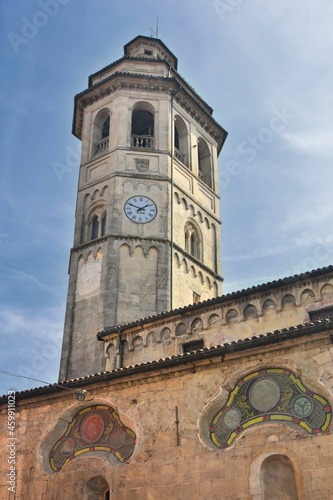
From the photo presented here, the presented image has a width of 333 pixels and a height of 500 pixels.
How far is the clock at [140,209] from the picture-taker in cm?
2445

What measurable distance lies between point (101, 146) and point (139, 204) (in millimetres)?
4533

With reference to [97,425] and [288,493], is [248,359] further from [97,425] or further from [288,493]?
[97,425]

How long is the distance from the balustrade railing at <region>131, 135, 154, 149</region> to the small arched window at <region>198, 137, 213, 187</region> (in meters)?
3.47

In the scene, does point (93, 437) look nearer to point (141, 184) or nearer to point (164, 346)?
point (164, 346)

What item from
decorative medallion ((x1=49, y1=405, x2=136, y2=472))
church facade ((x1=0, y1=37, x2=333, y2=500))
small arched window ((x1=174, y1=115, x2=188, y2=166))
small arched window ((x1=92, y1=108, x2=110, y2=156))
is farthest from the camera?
small arched window ((x1=174, y1=115, x2=188, y2=166))

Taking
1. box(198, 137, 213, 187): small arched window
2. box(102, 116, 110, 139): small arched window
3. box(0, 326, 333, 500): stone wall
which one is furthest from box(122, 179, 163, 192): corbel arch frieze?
box(0, 326, 333, 500): stone wall

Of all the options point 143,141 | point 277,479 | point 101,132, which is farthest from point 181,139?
point 277,479

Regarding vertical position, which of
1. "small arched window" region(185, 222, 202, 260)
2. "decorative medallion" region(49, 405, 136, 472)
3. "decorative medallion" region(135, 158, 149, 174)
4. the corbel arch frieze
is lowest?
"decorative medallion" region(49, 405, 136, 472)

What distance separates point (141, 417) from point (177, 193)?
14634 mm

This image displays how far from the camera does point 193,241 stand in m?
26.3

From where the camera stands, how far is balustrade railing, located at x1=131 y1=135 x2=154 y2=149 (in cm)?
2673

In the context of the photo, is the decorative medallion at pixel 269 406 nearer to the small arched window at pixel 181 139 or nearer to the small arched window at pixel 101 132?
the small arched window at pixel 181 139

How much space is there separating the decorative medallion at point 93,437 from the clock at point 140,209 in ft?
39.1

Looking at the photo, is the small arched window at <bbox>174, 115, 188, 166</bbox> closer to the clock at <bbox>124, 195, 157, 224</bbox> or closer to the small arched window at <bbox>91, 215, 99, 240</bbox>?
the clock at <bbox>124, 195, 157, 224</bbox>
